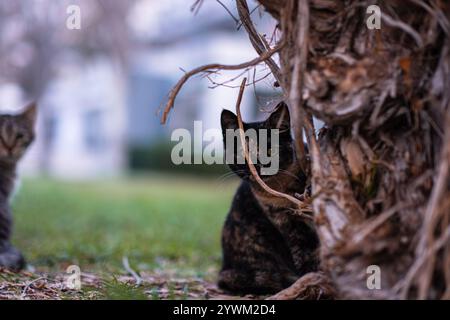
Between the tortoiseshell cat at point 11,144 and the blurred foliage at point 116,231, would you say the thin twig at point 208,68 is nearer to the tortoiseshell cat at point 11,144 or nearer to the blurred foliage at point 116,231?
the blurred foliage at point 116,231

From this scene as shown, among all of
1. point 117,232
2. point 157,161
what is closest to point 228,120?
point 117,232

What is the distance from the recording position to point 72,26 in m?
3.66

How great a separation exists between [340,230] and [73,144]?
29483 millimetres

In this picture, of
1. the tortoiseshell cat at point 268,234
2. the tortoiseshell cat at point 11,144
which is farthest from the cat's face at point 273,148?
the tortoiseshell cat at point 11,144

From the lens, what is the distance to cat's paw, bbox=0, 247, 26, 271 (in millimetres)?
3855

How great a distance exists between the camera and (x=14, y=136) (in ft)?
17.9

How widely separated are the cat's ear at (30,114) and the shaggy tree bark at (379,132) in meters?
4.10

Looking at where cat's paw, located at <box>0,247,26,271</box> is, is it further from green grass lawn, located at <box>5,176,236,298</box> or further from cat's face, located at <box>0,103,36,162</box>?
cat's face, located at <box>0,103,36,162</box>

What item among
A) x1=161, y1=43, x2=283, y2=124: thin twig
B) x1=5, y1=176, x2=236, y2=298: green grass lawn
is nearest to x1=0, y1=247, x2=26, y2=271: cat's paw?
x1=5, y1=176, x2=236, y2=298: green grass lawn

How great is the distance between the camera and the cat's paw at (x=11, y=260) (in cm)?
385

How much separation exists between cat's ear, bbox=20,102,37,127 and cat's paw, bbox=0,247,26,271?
6.56 feet

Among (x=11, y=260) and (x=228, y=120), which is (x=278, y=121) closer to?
(x=228, y=120)

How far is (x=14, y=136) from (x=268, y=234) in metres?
2.90
